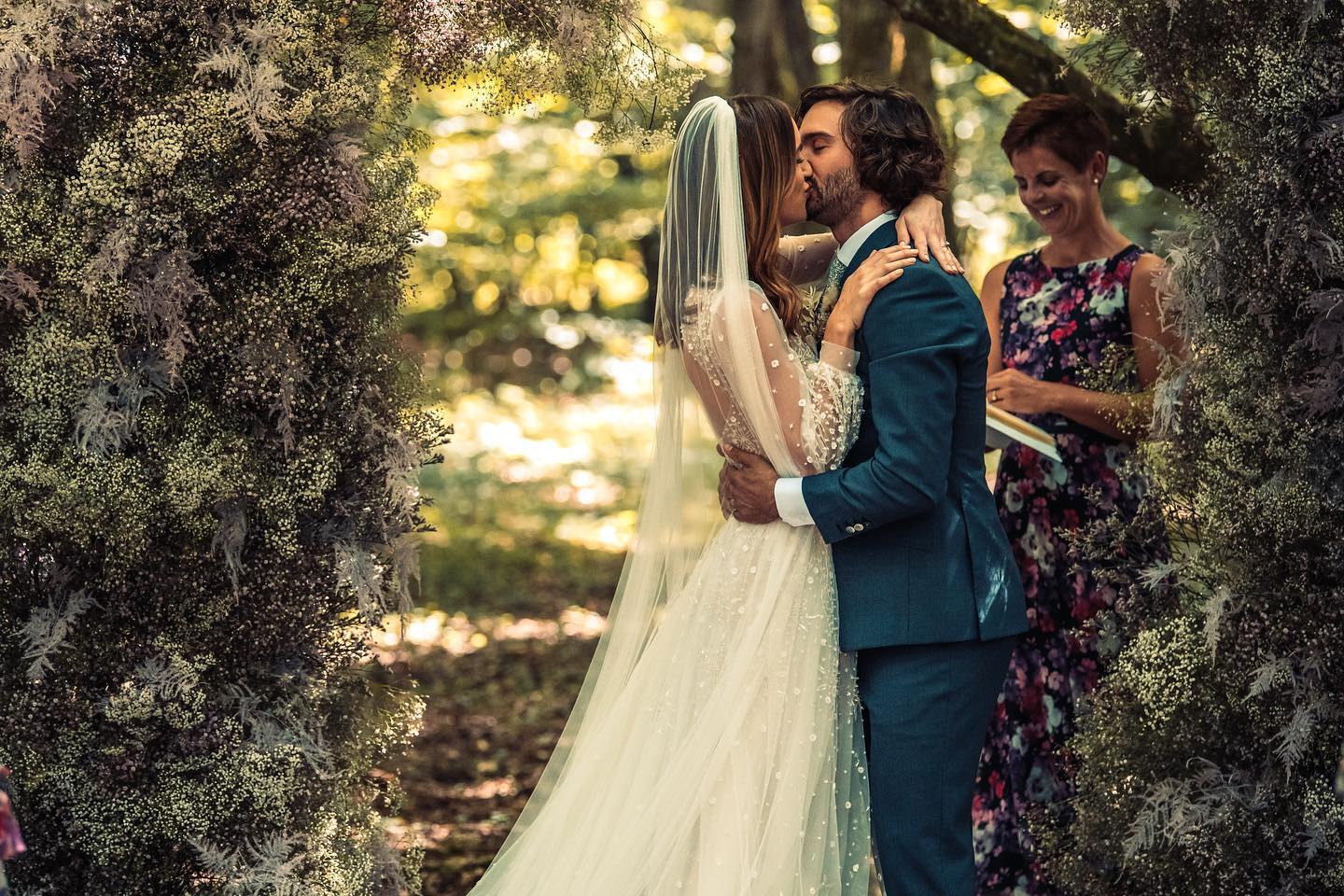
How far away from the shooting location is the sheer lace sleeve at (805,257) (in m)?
3.73

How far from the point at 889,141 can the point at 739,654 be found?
1.24 meters

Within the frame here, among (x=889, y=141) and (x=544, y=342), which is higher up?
(x=544, y=342)

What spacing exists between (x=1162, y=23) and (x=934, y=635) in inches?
66.6

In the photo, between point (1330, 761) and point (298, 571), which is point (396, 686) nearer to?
point (298, 571)

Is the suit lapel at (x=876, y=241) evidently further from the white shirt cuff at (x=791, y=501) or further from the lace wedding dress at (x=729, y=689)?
the white shirt cuff at (x=791, y=501)

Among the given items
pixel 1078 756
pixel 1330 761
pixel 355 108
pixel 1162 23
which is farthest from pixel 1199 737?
pixel 355 108

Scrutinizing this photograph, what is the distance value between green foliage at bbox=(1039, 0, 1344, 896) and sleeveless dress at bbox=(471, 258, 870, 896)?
0.94m

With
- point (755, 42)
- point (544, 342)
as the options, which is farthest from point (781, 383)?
point (544, 342)

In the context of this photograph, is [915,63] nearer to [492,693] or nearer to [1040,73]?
[1040,73]

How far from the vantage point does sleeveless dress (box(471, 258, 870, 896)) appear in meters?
2.96

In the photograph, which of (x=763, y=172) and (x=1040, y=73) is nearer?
(x=763, y=172)

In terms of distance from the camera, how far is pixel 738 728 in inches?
119

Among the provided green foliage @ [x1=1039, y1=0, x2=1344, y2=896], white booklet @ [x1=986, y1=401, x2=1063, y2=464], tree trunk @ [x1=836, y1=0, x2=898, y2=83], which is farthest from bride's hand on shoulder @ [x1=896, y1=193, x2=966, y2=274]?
tree trunk @ [x1=836, y1=0, x2=898, y2=83]

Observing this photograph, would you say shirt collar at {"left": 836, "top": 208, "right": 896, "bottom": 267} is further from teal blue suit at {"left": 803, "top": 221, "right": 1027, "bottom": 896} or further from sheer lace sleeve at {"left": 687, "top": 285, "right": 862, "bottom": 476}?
sheer lace sleeve at {"left": 687, "top": 285, "right": 862, "bottom": 476}
